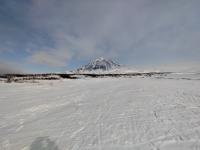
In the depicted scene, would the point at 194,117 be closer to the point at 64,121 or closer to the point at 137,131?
the point at 137,131

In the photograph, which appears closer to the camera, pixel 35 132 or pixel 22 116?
pixel 35 132

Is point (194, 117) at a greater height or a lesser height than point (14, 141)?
greater

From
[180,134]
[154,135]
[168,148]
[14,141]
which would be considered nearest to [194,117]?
[180,134]

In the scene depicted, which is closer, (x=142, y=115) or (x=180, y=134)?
(x=180, y=134)

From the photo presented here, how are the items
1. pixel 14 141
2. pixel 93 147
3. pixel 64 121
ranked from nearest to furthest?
1. pixel 93 147
2. pixel 14 141
3. pixel 64 121

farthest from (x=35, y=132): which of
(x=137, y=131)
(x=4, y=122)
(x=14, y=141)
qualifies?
(x=137, y=131)

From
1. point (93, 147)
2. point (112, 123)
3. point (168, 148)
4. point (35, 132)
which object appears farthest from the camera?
point (112, 123)

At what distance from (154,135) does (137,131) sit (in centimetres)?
58

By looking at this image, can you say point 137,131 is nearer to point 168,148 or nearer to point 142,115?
point 168,148

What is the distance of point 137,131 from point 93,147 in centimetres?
163

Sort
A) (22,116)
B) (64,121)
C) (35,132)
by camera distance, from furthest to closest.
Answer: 1. (22,116)
2. (64,121)
3. (35,132)

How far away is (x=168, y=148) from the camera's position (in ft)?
12.5

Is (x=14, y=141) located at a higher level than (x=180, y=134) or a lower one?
lower

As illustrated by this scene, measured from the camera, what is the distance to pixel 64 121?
664 cm
